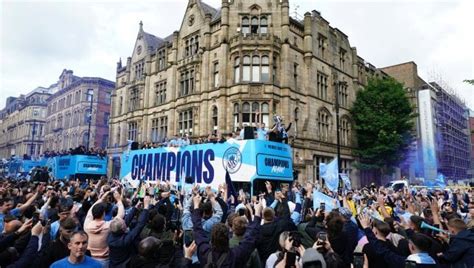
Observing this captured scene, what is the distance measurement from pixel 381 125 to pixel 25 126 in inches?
3127

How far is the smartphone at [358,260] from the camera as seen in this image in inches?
179

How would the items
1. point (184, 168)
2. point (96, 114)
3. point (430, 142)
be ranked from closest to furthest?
1. point (184, 168)
2. point (430, 142)
3. point (96, 114)

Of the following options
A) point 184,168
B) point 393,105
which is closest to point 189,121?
point 184,168

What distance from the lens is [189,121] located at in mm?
28375

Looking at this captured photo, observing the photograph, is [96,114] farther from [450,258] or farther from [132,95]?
[450,258]

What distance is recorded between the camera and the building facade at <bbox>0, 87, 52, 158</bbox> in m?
72.1

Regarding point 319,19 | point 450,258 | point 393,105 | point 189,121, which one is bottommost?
point 450,258

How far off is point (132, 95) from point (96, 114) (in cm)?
2114

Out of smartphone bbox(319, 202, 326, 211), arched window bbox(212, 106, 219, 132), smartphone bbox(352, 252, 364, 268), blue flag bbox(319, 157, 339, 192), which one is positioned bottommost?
smartphone bbox(352, 252, 364, 268)

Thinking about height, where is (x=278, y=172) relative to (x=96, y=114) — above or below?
below

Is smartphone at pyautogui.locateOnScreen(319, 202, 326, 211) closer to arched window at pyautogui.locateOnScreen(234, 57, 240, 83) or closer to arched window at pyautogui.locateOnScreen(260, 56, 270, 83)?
arched window at pyautogui.locateOnScreen(260, 56, 270, 83)

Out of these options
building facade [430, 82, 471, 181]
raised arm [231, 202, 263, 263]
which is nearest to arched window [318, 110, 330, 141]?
raised arm [231, 202, 263, 263]

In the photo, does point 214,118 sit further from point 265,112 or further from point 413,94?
point 413,94

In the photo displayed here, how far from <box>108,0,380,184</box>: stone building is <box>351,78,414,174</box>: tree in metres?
1.52
